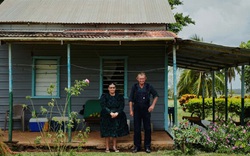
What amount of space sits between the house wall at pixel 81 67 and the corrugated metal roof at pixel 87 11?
99cm

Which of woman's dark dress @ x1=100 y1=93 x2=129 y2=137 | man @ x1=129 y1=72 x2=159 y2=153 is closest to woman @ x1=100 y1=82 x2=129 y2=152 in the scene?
woman's dark dress @ x1=100 y1=93 x2=129 y2=137

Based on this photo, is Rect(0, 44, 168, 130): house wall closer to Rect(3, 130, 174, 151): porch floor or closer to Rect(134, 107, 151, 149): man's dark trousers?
Rect(3, 130, 174, 151): porch floor

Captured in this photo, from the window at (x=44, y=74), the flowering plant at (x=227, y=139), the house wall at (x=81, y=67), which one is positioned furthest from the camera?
the window at (x=44, y=74)

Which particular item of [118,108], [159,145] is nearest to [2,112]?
[118,108]

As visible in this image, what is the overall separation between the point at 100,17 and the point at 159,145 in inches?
214

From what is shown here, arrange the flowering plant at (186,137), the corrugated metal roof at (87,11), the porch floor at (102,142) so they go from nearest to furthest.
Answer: the flowering plant at (186,137), the porch floor at (102,142), the corrugated metal roof at (87,11)

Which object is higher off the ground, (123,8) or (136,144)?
(123,8)

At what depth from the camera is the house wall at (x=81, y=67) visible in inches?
448

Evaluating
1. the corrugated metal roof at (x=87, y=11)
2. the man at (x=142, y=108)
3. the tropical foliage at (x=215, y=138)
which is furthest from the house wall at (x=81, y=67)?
the tropical foliage at (x=215, y=138)

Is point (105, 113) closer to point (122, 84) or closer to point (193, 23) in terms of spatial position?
point (122, 84)

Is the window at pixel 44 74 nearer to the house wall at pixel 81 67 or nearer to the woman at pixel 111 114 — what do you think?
the house wall at pixel 81 67

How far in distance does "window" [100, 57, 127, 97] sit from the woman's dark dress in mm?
2895

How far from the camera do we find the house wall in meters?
11.4

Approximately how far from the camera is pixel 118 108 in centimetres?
854
